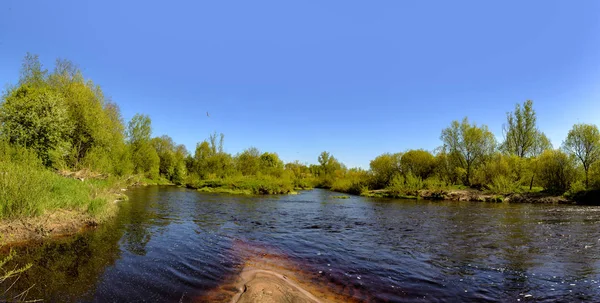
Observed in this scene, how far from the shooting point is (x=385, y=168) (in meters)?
48.8

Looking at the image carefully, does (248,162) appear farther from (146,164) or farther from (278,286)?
(278,286)

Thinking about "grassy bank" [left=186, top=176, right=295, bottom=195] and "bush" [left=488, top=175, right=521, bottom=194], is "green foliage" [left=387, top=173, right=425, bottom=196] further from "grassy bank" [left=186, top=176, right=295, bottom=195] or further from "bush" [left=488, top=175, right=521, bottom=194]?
"grassy bank" [left=186, top=176, right=295, bottom=195]

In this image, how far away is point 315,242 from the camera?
11.7 metres

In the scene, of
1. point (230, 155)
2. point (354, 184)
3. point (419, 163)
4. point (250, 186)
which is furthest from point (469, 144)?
point (230, 155)

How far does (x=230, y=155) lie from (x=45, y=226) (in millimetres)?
49167

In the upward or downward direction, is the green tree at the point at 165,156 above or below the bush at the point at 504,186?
above

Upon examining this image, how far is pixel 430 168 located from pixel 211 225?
41764 mm

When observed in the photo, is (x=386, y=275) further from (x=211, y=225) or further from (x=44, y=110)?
(x=44, y=110)

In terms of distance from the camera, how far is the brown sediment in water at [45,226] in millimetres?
8617

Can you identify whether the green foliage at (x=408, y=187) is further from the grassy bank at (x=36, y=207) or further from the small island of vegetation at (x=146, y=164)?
the grassy bank at (x=36, y=207)

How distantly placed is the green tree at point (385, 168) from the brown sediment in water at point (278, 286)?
42.9 metres

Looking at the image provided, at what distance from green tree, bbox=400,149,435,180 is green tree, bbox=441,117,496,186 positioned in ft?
12.7

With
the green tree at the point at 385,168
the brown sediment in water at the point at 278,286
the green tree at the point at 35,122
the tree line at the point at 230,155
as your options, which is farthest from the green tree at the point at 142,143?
the brown sediment in water at the point at 278,286

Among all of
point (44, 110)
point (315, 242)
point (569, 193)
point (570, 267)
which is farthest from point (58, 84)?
point (569, 193)
